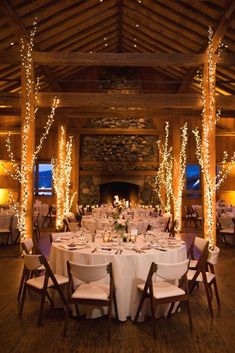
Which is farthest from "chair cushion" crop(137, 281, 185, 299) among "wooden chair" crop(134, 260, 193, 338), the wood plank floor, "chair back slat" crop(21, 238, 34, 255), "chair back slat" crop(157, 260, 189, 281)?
"chair back slat" crop(21, 238, 34, 255)

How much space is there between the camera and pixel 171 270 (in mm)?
3561

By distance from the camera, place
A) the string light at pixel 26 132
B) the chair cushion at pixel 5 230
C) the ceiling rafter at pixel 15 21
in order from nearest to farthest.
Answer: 1. the ceiling rafter at pixel 15 21
2. the string light at pixel 26 132
3. the chair cushion at pixel 5 230

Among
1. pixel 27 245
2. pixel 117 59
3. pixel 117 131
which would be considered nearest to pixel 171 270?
pixel 27 245

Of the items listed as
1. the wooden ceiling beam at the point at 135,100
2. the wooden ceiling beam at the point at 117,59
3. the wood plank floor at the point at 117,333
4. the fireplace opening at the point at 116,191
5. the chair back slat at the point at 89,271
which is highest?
the wooden ceiling beam at the point at 117,59

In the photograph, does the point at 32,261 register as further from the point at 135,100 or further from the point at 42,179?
the point at 42,179

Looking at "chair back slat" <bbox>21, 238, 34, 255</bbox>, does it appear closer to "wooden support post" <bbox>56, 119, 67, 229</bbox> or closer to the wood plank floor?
the wood plank floor

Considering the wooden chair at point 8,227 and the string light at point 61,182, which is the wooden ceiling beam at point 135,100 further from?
the string light at point 61,182

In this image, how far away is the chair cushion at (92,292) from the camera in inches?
141

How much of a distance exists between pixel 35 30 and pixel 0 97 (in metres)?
2.21

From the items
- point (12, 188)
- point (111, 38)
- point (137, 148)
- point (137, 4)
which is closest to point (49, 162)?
point (12, 188)

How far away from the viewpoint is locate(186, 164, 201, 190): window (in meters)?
15.9

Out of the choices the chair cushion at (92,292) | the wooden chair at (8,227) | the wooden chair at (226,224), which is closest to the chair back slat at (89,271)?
the chair cushion at (92,292)

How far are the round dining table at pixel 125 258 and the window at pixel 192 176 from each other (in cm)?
1141

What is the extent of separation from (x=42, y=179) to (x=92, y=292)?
12.9 meters
